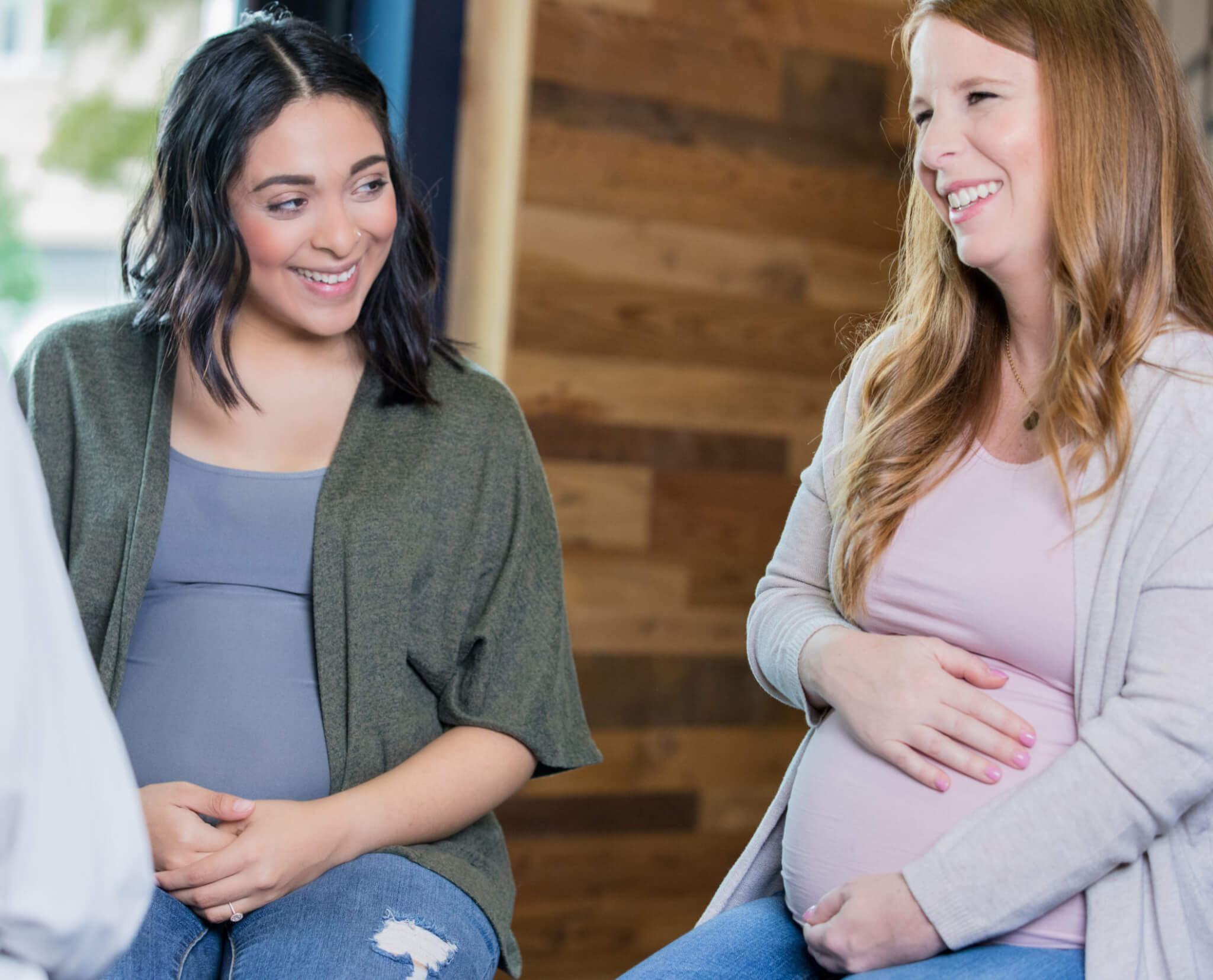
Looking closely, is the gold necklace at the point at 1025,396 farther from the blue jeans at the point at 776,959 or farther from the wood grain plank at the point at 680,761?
the wood grain plank at the point at 680,761

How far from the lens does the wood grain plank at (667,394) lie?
90.1 inches

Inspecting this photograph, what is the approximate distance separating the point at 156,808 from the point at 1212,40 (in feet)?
8.07

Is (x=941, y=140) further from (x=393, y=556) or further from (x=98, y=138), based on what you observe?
(x=98, y=138)

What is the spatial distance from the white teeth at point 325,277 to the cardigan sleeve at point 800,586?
1.73ft

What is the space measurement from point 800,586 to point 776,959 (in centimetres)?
38

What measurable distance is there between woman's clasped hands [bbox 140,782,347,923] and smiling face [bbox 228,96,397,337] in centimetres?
50

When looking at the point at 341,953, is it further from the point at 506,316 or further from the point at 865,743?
the point at 506,316

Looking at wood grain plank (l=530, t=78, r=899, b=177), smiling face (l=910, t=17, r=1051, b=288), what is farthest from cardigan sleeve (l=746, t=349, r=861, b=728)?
wood grain plank (l=530, t=78, r=899, b=177)

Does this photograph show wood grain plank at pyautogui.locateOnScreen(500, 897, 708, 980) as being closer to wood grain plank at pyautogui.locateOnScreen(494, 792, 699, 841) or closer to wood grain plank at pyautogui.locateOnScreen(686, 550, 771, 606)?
wood grain plank at pyautogui.locateOnScreen(494, 792, 699, 841)

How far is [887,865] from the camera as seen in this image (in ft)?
3.50

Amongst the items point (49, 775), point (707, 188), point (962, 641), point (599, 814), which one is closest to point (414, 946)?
point (962, 641)

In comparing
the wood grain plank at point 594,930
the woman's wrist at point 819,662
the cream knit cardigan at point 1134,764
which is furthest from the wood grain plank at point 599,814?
the cream knit cardigan at point 1134,764

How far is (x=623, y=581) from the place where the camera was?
7.80 feet

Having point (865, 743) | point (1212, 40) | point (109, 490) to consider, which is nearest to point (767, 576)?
point (865, 743)
